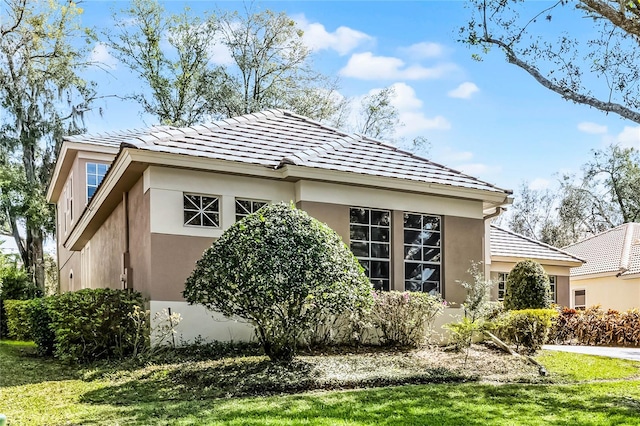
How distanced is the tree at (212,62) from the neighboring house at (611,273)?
14.6m

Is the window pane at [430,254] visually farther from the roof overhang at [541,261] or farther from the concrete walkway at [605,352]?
the roof overhang at [541,261]

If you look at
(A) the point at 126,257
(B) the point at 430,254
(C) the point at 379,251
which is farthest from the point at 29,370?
(B) the point at 430,254

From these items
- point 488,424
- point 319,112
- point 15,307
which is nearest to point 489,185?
point 488,424

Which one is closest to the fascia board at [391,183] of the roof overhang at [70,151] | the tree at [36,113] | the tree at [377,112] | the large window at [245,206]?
the large window at [245,206]

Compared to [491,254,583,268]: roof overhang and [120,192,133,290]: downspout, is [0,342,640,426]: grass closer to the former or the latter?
[120,192,133,290]: downspout

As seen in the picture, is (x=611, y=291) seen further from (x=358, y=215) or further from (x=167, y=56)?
(x=167, y=56)

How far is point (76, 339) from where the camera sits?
35.5 feet

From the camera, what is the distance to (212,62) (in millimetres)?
30891

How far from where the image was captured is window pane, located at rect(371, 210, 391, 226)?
13234mm

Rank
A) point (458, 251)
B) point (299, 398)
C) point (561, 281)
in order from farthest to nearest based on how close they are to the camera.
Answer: point (561, 281) < point (458, 251) < point (299, 398)

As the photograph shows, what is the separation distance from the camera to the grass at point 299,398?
6.75 metres

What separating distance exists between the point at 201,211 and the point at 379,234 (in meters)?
3.86

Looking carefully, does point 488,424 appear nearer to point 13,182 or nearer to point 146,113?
point 13,182

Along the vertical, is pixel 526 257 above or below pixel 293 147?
below
